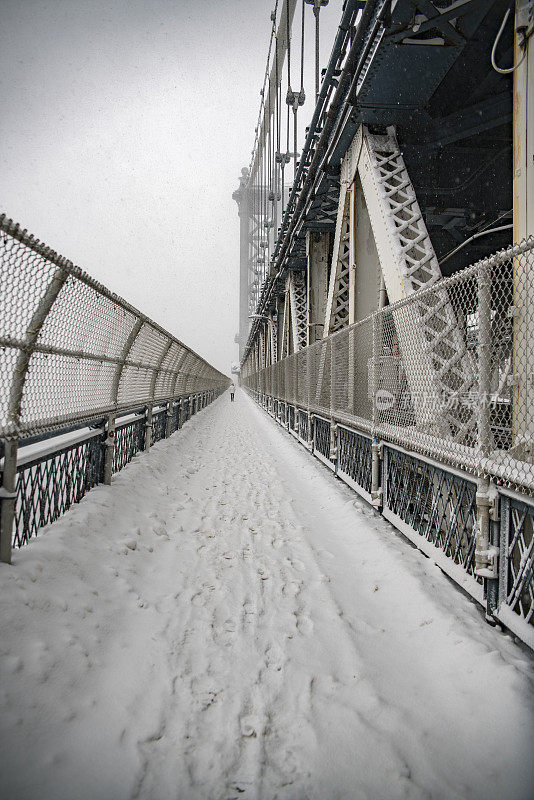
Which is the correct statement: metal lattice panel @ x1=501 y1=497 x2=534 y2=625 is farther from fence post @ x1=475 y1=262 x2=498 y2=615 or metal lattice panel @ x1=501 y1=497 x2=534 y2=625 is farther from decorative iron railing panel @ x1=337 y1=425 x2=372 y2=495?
decorative iron railing panel @ x1=337 y1=425 x2=372 y2=495

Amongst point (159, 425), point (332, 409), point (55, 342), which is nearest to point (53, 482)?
point (55, 342)

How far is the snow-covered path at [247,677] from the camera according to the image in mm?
1377

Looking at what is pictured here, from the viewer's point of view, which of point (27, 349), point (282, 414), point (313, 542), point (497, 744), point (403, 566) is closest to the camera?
point (497, 744)

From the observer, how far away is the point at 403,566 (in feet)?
9.21

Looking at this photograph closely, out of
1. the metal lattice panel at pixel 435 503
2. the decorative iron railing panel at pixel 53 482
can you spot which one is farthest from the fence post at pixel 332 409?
the decorative iron railing panel at pixel 53 482

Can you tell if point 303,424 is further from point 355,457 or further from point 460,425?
point 460,425

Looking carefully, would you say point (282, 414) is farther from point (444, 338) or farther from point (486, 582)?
point (486, 582)

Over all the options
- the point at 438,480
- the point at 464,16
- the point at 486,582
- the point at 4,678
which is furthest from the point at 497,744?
the point at 464,16

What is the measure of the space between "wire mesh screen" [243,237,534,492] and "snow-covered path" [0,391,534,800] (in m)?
0.92

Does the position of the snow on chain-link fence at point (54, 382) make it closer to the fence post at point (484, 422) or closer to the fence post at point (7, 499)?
the fence post at point (7, 499)

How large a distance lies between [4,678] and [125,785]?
68cm

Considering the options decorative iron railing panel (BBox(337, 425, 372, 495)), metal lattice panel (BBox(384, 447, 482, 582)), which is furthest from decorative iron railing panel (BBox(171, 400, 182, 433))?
metal lattice panel (BBox(384, 447, 482, 582))

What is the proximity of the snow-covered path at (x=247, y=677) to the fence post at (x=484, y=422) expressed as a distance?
39 cm

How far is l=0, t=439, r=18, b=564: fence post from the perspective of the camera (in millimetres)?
2244
